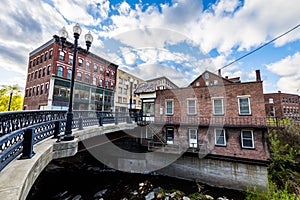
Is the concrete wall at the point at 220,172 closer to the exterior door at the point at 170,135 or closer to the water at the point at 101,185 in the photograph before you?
the water at the point at 101,185

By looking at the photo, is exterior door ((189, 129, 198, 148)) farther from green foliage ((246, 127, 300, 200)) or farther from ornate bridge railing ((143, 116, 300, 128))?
green foliage ((246, 127, 300, 200))

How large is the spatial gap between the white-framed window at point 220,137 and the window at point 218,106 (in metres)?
1.56

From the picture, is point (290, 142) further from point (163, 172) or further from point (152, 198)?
point (152, 198)

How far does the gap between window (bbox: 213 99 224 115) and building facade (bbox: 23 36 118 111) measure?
16151 millimetres

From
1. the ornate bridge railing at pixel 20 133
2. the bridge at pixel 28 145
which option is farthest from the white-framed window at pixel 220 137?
the ornate bridge railing at pixel 20 133

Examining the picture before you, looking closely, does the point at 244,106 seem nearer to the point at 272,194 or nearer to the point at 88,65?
the point at 272,194

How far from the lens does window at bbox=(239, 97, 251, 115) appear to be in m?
11.0

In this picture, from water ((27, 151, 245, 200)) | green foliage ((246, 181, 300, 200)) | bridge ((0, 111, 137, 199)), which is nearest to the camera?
bridge ((0, 111, 137, 199))

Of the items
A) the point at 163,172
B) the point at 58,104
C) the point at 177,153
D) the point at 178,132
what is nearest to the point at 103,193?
the point at 163,172

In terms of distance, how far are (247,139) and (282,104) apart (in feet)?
114

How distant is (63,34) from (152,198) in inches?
422

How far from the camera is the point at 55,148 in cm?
429

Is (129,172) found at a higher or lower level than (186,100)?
lower

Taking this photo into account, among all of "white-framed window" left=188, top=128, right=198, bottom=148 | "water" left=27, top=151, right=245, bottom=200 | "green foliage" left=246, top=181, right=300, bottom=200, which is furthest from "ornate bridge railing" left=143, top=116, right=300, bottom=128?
"water" left=27, top=151, right=245, bottom=200
